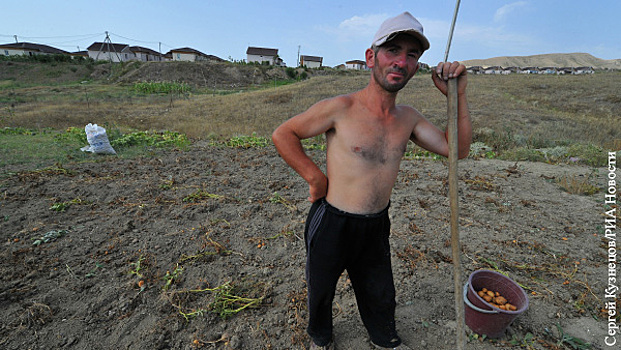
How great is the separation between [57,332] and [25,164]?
4.82 m

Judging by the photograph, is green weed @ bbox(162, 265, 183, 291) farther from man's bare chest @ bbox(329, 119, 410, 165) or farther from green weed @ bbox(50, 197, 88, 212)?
green weed @ bbox(50, 197, 88, 212)

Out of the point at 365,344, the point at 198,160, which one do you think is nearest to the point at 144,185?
the point at 198,160

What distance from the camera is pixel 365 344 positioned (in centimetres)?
200

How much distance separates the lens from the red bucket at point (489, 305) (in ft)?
6.27

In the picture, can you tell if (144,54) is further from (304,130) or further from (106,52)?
(304,130)

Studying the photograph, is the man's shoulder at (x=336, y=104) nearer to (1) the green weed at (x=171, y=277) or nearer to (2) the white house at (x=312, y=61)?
(1) the green weed at (x=171, y=277)

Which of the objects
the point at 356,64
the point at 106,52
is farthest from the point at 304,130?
the point at 356,64

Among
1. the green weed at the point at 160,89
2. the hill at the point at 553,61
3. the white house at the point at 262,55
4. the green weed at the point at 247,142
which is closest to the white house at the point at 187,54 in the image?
the white house at the point at 262,55

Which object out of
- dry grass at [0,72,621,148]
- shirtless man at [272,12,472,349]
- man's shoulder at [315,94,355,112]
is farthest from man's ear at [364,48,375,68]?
dry grass at [0,72,621,148]

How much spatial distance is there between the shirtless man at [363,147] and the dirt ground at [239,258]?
0.83 metres

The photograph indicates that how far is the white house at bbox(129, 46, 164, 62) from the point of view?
46469 millimetres

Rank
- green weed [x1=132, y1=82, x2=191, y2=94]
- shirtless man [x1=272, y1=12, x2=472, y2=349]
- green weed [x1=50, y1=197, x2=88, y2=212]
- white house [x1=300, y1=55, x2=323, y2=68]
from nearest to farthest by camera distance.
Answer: shirtless man [x1=272, y1=12, x2=472, y2=349] < green weed [x1=50, y1=197, x2=88, y2=212] < green weed [x1=132, y1=82, x2=191, y2=94] < white house [x1=300, y1=55, x2=323, y2=68]

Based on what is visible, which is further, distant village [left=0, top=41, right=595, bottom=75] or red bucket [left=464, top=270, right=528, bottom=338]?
distant village [left=0, top=41, right=595, bottom=75]

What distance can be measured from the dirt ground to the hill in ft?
Answer: 277
